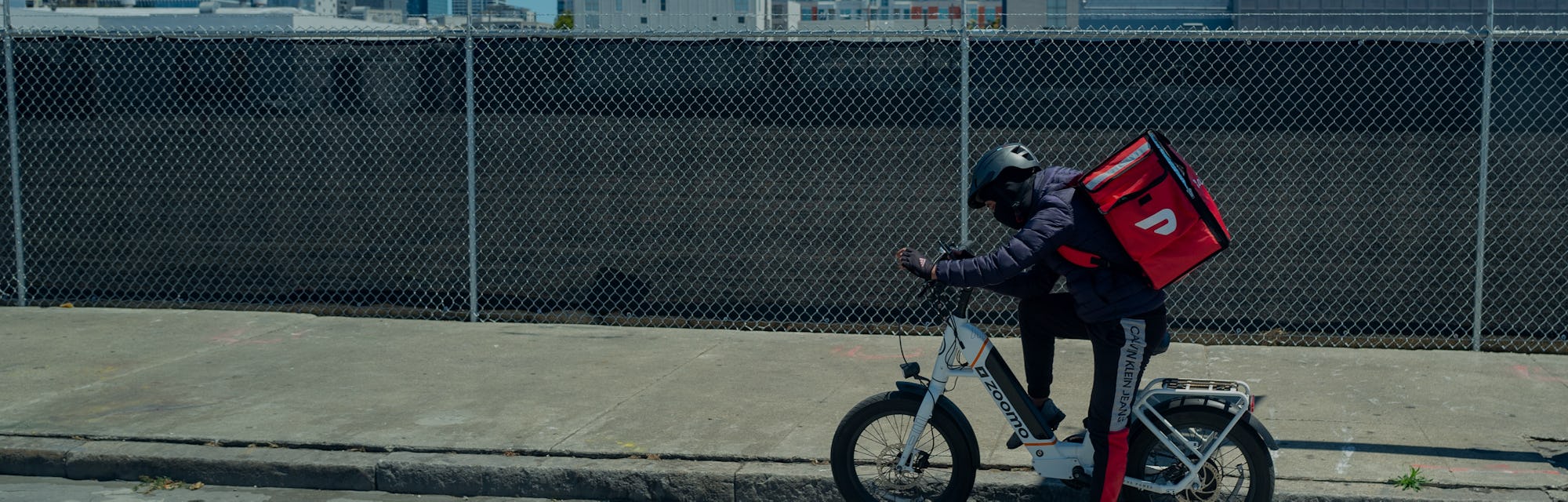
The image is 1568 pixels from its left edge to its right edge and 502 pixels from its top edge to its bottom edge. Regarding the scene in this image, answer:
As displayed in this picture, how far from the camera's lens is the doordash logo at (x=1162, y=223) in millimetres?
4188

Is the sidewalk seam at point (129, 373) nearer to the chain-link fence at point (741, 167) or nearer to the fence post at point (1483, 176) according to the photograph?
the chain-link fence at point (741, 167)

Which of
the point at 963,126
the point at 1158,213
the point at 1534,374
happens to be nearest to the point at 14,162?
the point at 963,126

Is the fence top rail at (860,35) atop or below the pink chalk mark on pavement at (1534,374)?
atop

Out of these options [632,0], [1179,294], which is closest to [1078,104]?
[1179,294]

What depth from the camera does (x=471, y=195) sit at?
8289 mm

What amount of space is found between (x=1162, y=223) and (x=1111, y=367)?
520mm

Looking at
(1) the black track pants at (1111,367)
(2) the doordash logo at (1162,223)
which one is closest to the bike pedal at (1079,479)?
(1) the black track pants at (1111,367)

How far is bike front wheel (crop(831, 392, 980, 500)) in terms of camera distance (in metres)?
4.71

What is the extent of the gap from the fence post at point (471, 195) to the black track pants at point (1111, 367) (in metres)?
4.58

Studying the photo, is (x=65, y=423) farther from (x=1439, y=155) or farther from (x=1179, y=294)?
(x=1439, y=155)

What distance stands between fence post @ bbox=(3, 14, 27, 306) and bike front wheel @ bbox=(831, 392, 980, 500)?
6.55 meters

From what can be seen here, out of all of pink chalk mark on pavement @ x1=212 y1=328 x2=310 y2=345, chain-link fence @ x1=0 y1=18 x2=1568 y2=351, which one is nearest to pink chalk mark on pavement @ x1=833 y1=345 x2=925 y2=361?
chain-link fence @ x1=0 y1=18 x2=1568 y2=351

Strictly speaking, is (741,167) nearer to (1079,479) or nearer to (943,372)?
(943,372)

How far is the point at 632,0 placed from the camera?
1495 cm
